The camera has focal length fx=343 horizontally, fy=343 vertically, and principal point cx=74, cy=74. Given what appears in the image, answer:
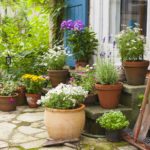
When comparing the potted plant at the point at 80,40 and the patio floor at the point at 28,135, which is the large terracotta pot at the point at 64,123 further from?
the potted plant at the point at 80,40

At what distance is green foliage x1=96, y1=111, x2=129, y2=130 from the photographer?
12.2 feet

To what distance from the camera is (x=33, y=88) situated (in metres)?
5.42

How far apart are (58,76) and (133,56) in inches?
61.0

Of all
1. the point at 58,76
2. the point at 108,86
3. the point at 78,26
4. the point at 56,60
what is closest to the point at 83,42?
the point at 78,26

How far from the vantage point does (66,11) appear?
6383 mm

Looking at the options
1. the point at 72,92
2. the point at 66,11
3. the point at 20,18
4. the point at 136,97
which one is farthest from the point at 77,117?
the point at 20,18

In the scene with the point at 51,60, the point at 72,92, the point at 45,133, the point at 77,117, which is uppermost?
the point at 51,60

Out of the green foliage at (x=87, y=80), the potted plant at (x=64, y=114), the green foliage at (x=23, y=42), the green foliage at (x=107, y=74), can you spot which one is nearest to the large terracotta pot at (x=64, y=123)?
the potted plant at (x=64, y=114)

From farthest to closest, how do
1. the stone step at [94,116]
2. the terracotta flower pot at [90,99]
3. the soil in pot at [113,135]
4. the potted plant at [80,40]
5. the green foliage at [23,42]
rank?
the green foliage at [23,42]
the potted plant at [80,40]
the terracotta flower pot at [90,99]
the stone step at [94,116]
the soil in pot at [113,135]

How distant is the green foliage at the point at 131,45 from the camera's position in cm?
415

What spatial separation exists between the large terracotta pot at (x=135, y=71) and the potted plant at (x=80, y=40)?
121 cm

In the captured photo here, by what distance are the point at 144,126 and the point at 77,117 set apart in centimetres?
73

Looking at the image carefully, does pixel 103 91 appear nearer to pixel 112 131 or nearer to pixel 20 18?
pixel 112 131

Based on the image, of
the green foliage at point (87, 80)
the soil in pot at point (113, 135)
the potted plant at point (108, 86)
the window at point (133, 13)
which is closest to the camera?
the soil in pot at point (113, 135)
